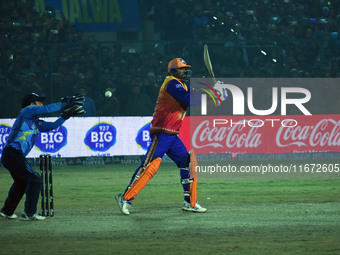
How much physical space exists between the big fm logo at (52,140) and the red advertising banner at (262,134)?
3.30 m

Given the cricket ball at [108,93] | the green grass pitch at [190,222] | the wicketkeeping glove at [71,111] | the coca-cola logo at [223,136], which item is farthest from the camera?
the cricket ball at [108,93]

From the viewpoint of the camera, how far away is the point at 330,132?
66.7 ft

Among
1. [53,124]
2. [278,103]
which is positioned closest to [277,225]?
[53,124]

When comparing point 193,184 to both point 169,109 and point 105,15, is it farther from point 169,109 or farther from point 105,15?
point 105,15

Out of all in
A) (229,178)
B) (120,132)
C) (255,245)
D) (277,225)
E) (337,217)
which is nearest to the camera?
(255,245)

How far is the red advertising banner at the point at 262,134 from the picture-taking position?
64.8 ft

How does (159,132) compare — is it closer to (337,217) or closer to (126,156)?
(337,217)

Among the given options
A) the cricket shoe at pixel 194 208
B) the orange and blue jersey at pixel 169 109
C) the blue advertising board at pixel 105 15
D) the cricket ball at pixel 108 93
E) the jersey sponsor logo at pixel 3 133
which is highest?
the blue advertising board at pixel 105 15

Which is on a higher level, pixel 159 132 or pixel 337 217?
pixel 159 132

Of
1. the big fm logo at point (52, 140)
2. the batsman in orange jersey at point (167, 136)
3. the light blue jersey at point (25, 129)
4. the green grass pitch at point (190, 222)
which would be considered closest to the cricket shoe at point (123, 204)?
the batsman in orange jersey at point (167, 136)

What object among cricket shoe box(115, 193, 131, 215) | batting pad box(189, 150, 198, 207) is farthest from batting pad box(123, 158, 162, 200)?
batting pad box(189, 150, 198, 207)

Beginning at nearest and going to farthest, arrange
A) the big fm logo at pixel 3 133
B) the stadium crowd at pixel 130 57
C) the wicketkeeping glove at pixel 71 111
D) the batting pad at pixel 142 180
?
the wicketkeeping glove at pixel 71 111 → the batting pad at pixel 142 180 → the big fm logo at pixel 3 133 → the stadium crowd at pixel 130 57

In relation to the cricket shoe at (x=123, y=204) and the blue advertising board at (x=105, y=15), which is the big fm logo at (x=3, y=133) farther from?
the cricket shoe at (x=123, y=204)

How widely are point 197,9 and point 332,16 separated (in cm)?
477
